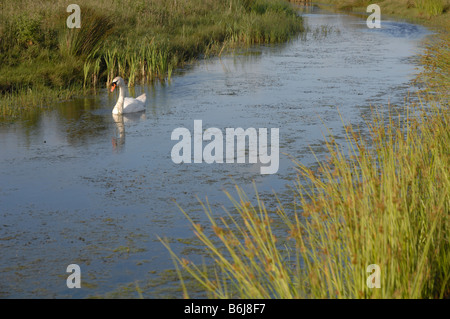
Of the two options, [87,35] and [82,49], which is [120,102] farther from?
[87,35]

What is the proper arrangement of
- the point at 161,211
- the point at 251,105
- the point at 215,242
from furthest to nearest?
the point at 251,105 < the point at 161,211 < the point at 215,242

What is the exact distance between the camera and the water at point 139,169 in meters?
5.28

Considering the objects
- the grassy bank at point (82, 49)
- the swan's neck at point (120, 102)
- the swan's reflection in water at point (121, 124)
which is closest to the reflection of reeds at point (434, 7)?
the grassy bank at point (82, 49)

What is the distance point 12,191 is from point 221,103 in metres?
5.60

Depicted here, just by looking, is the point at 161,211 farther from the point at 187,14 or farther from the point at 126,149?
the point at 187,14

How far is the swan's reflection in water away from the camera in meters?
9.22

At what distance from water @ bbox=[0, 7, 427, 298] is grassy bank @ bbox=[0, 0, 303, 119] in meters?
0.64

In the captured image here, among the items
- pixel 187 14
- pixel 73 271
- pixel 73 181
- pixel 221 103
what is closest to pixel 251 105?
pixel 221 103

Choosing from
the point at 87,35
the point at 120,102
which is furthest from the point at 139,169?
the point at 87,35

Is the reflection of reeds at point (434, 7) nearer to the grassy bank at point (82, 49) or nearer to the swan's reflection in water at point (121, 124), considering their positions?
the grassy bank at point (82, 49)

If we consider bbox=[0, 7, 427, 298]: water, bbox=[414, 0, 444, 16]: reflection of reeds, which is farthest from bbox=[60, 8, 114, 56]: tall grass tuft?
bbox=[414, 0, 444, 16]: reflection of reeds

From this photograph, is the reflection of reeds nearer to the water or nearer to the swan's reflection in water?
the water

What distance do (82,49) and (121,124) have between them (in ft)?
13.3
